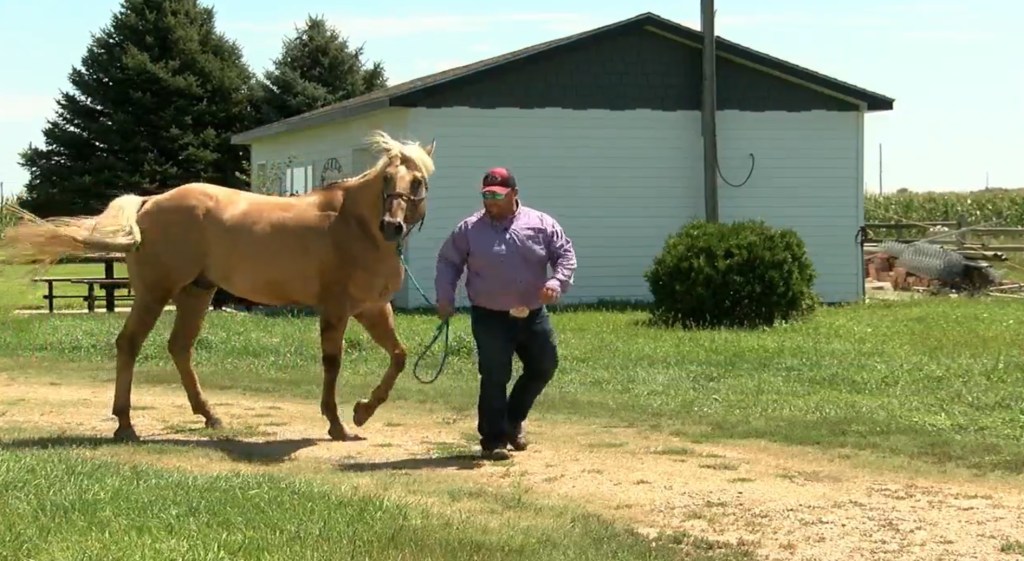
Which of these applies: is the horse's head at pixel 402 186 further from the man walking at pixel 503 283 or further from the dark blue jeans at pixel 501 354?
the dark blue jeans at pixel 501 354

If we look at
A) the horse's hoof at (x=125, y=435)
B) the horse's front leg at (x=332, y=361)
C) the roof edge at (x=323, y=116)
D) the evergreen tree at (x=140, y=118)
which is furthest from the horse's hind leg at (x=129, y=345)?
the evergreen tree at (x=140, y=118)

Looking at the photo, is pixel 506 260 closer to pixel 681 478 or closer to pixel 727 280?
pixel 681 478

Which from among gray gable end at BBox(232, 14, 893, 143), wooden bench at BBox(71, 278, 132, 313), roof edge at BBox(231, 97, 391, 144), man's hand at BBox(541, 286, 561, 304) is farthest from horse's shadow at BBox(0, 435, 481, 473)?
wooden bench at BBox(71, 278, 132, 313)

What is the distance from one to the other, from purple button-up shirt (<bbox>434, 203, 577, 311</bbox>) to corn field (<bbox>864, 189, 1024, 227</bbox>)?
119ft

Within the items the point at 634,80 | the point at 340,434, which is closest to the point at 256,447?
the point at 340,434

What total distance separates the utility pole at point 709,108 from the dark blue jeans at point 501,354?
14.7m

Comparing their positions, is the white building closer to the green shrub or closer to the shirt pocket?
→ the green shrub

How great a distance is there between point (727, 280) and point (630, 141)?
20.8 ft

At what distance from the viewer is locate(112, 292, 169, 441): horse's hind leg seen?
1030cm

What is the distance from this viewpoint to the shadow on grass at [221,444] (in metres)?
9.47

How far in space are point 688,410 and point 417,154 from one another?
339 centimetres

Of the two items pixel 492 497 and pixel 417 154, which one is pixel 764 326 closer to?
pixel 417 154

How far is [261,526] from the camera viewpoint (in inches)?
255

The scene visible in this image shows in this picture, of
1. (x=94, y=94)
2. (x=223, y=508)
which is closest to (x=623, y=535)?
(x=223, y=508)
